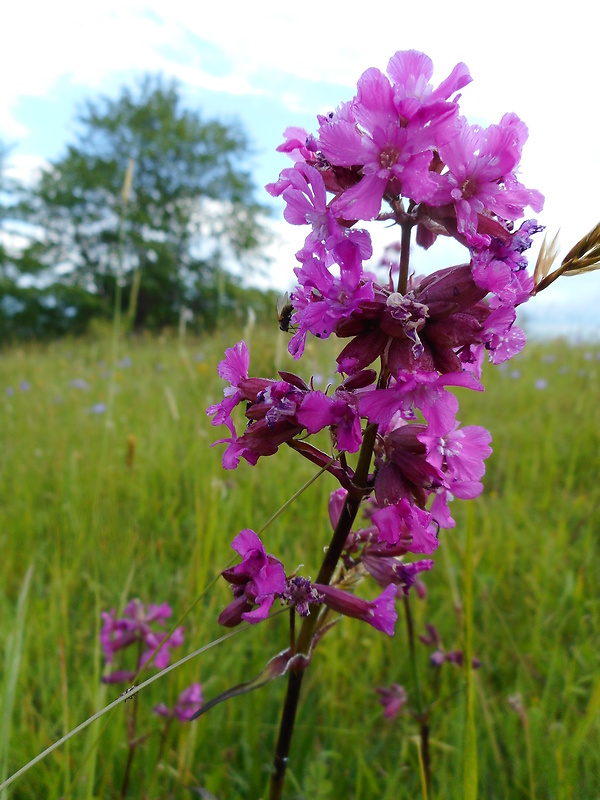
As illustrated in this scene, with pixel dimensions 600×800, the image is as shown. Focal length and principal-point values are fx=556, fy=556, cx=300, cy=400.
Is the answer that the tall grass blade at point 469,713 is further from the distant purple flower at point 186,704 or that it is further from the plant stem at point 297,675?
the distant purple flower at point 186,704

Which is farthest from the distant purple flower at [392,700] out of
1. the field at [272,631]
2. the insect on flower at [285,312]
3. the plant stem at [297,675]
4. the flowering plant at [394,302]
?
the insect on flower at [285,312]

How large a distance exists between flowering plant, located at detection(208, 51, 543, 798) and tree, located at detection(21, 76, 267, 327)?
1382 inches

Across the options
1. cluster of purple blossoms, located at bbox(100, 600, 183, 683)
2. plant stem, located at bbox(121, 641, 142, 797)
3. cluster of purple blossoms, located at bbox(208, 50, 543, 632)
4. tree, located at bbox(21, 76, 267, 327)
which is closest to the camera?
cluster of purple blossoms, located at bbox(208, 50, 543, 632)

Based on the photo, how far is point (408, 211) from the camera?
3.98ft

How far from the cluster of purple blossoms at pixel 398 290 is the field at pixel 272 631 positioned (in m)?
0.42

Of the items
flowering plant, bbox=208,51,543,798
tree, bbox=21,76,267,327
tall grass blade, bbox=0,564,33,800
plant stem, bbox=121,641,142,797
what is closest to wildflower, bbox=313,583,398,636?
flowering plant, bbox=208,51,543,798

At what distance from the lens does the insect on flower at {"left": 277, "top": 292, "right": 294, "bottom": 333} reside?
1251mm

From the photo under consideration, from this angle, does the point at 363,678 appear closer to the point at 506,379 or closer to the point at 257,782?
the point at 257,782

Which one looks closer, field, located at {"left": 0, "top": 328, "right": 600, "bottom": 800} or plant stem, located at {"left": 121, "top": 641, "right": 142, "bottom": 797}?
plant stem, located at {"left": 121, "top": 641, "right": 142, "bottom": 797}

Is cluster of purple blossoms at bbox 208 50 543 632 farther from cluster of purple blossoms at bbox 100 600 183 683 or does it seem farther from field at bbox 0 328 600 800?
cluster of purple blossoms at bbox 100 600 183 683

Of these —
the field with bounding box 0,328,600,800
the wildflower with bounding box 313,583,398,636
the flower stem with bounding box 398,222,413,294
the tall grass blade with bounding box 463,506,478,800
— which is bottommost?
the field with bounding box 0,328,600,800

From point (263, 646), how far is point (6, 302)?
36.5m

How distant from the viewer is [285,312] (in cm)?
126

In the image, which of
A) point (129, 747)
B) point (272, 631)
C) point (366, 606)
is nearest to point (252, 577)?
point (366, 606)
